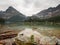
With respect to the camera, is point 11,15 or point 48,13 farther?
point 11,15

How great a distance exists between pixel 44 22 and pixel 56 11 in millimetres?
352

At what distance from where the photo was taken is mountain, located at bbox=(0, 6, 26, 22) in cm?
338

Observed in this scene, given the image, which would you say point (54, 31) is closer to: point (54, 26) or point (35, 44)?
point (54, 26)

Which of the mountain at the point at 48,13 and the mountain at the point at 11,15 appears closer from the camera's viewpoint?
the mountain at the point at 48,13

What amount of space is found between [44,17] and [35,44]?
0.63 metres

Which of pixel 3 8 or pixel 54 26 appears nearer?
pixel 54 26

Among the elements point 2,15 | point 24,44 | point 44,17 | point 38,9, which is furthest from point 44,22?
point 2,15

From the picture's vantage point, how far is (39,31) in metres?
3.25

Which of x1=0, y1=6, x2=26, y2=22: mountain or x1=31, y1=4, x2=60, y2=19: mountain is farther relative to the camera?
x1=0, y1=6, x2=26, y2=22: mountain

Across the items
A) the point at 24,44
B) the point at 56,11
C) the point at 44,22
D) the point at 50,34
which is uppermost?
the point at 56,11

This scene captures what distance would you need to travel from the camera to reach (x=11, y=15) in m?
3.45

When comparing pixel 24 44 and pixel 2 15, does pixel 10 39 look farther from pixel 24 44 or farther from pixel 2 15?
pixel 2 15

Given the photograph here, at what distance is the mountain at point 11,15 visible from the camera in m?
3.38

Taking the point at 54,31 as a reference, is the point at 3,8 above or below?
above
